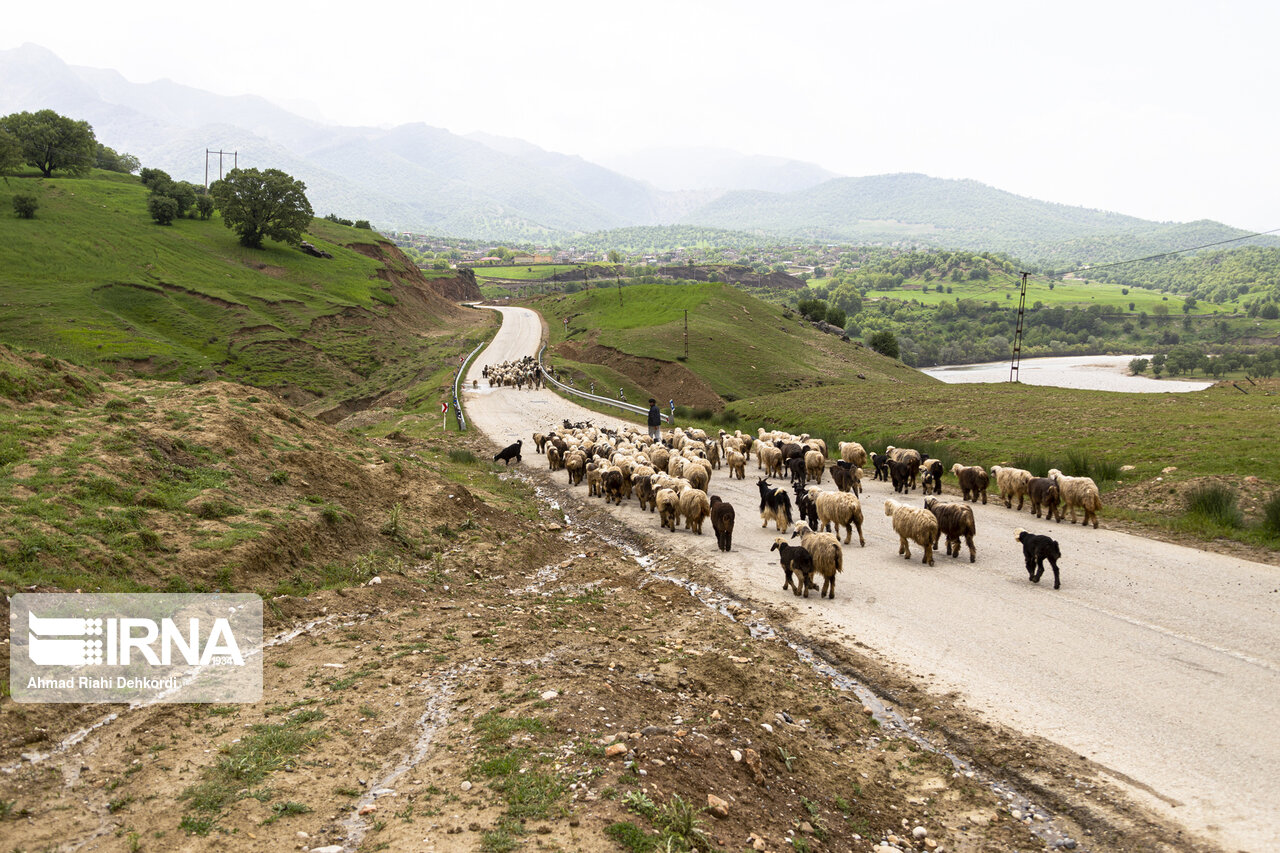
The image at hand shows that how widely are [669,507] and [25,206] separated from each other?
8797 centimetres

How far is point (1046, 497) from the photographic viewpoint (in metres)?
20.0

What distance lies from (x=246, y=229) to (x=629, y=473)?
277 ft

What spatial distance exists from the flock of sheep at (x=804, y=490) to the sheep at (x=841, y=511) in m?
0.03

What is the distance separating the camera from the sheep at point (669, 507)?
20844mm

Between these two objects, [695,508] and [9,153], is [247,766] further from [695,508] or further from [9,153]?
[9,153]

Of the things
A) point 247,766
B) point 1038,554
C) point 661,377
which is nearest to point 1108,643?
point 1038,554

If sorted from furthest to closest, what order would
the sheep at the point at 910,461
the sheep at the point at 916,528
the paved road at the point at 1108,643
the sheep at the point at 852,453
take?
the sheep at the point at 852,453
the sheep at the point at 910,461
the sheep at the point at 916,528
the paved road at the point at 1108,643

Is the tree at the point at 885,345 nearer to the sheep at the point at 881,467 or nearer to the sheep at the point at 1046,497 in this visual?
the sheep at the point at 881,467

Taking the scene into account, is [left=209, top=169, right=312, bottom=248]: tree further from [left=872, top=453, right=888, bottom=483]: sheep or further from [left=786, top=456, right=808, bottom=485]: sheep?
[left=872, top=453, right=888, bottom=483]: sheep

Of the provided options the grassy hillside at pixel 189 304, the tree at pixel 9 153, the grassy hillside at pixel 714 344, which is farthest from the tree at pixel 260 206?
the grassy hillside at pixel 714 344

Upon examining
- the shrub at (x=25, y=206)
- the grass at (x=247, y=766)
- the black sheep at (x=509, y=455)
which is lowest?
the black sheep at (x=509, y=455)

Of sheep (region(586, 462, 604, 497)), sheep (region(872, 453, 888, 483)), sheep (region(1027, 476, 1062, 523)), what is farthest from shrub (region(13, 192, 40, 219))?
sheep (region(1027, 476, 1062, 523))

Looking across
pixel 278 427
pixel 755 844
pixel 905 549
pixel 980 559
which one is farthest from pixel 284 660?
pixel 980 559

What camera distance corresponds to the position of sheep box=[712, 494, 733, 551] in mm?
18153
